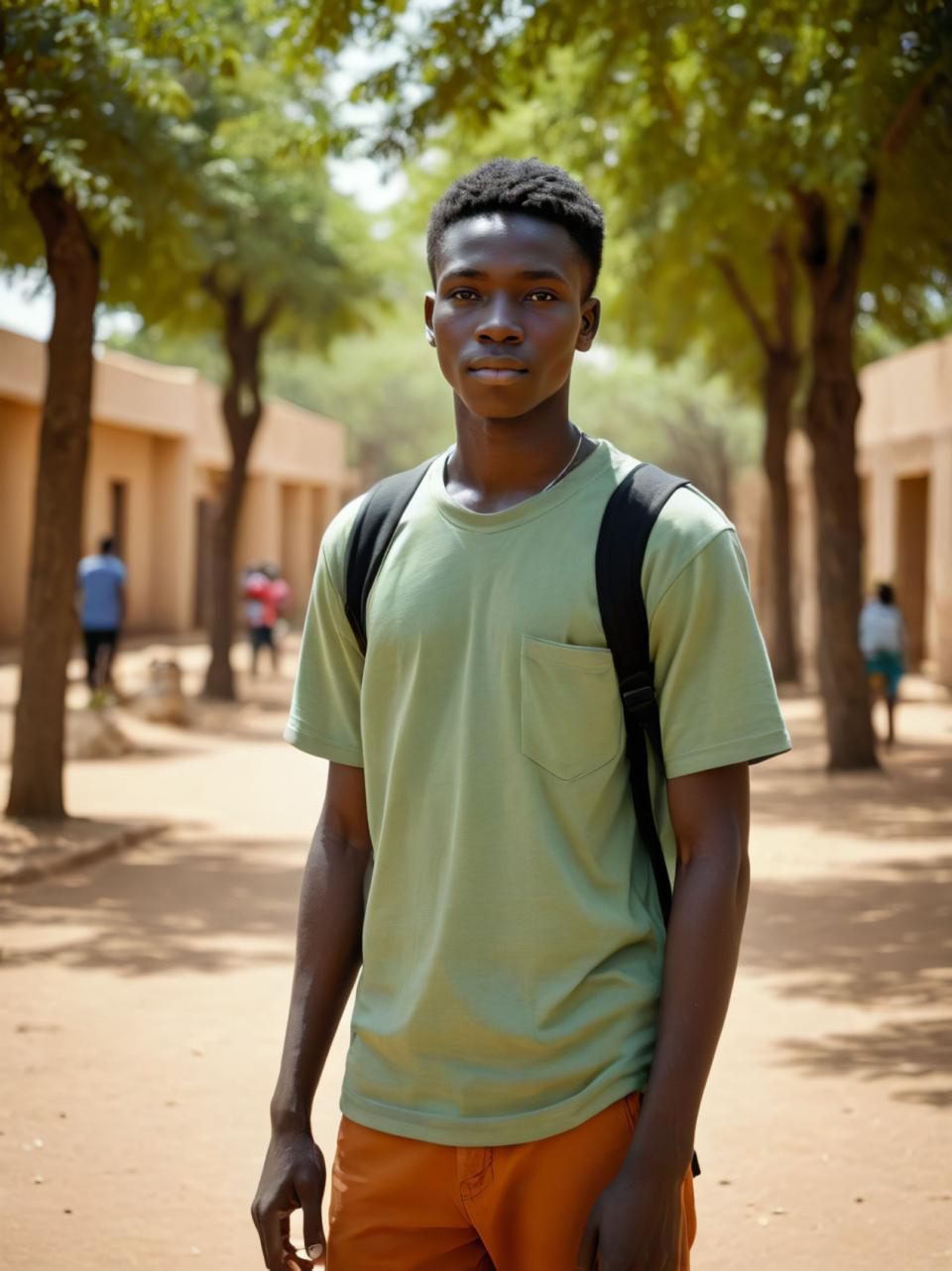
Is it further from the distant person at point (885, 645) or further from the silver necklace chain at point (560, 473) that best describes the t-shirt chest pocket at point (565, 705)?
the distant person at point (885, 645)

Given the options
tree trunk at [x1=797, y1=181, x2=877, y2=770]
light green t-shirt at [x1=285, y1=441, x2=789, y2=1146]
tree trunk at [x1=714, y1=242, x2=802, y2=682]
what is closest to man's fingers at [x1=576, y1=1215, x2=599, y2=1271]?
light green t-shirt at [x1=285, y1=441, x2=789, y2=1146]

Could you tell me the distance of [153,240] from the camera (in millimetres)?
12219

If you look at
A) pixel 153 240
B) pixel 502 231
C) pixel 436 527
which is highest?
pixel 153 240

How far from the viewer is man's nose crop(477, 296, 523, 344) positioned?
7.37ft

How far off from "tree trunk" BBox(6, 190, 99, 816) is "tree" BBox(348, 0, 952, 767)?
222 cm

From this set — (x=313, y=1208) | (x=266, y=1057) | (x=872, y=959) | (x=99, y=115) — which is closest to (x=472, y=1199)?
(x=313, y=1208)

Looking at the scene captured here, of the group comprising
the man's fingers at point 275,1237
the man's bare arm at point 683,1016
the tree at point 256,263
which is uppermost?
the tree at point 256,263

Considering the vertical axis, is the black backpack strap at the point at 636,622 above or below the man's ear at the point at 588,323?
below

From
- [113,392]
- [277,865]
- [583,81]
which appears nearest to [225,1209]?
[277,865]

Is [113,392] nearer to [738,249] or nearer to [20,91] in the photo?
[738,249]

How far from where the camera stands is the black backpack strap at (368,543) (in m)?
2.36

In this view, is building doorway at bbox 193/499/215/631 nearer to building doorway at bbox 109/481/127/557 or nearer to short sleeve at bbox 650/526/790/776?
building doorway at bbox 109/481/127/557

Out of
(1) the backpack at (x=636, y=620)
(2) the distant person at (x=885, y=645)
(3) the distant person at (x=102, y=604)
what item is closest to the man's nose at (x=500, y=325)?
(1) the backpack at (x=636, y=620)

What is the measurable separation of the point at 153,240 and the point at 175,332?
11.0m
